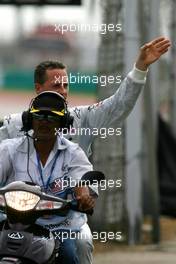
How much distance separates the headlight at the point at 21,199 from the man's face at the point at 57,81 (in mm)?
1629

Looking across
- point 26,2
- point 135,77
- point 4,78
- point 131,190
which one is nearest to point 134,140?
point 131,190

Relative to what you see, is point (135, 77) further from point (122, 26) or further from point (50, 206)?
point (122, 26)

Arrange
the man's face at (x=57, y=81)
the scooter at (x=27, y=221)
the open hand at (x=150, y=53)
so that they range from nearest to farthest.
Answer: the scooter at (x=27, y=221), the open hand at (x=150, y=53), the man's face at (x=57, y=81)

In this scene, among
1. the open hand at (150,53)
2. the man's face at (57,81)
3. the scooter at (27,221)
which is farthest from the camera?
the man's face at (57,81)

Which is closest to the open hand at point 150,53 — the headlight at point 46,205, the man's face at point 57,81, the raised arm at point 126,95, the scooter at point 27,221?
the raised arm at point 126,95

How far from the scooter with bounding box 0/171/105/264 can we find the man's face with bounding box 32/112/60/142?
0.36 meters

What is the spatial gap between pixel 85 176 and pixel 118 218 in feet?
25.8

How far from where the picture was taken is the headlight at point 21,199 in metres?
5.37

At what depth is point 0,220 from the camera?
18.2 ft

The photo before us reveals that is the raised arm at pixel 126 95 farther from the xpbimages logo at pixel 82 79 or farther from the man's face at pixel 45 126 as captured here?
the man's face at pixel 45 126

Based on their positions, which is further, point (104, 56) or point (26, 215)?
point (104, 56)

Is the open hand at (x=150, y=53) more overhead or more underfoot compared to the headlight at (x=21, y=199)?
more overhead

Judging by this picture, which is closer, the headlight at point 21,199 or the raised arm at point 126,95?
the headlight at point 21,199

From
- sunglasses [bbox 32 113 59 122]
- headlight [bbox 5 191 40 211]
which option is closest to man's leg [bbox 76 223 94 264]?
headlight [bbox 5 191 40 211]
